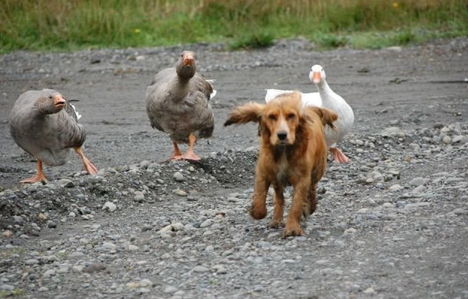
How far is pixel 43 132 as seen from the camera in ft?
36.8

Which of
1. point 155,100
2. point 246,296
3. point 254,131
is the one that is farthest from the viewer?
point 254,131

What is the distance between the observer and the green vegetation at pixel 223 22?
67.1 feet

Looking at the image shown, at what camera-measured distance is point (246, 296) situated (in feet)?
21.4

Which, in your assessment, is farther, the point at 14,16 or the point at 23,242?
the point at 14,16

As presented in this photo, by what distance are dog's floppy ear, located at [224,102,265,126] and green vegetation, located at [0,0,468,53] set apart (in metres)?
11.9

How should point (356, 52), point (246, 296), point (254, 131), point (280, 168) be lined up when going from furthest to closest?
point (356, 52) → point (254, 131) → point (280, 168) → point (246, 296)

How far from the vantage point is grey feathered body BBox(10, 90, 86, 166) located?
1119 cm

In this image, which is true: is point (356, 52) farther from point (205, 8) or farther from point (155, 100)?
point (155, 100)

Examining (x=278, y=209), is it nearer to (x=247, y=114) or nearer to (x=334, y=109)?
(x=247, y=114)

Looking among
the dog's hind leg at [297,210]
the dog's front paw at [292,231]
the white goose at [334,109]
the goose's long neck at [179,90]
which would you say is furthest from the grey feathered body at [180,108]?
the dog's front paw at [292,231]

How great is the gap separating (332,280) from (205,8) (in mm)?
15243

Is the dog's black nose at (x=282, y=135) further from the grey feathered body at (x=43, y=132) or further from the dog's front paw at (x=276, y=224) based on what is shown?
the grey feathered body at (x=43, y=132)

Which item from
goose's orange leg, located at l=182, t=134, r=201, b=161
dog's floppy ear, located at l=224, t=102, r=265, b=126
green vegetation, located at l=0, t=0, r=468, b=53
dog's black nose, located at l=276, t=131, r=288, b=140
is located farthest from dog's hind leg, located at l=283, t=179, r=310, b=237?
green vegetation, located at l=0, t=0, r=468, b=53

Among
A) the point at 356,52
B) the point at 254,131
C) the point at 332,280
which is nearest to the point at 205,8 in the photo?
the point at 356,52
